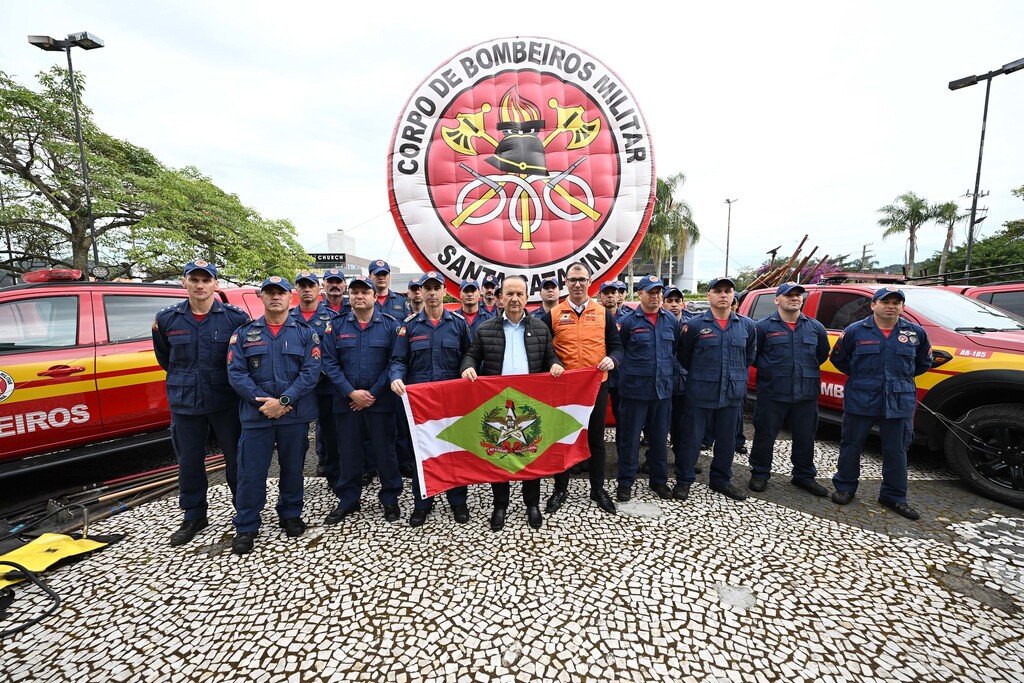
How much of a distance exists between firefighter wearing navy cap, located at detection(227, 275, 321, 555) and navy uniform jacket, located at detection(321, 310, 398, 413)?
176 millimetres

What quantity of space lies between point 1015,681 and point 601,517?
1.97 metres

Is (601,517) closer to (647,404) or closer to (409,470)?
(647,404)

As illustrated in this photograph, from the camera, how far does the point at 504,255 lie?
3990mm

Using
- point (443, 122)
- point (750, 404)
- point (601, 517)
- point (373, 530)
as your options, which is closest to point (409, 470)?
point (373, 530)

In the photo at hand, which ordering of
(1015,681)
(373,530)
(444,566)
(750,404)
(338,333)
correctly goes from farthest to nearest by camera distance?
(750,404), (338,333), (373,530), (444,566), (1015,681)

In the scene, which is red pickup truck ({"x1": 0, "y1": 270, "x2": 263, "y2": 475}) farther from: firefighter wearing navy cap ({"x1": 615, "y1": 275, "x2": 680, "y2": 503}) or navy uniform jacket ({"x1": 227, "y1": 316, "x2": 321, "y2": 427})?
firefighter wearing navy cap ({"x1": 615, "y1": 275, "x2": 680, "y2": 503})

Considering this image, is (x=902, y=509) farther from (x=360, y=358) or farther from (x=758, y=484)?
(x=360, y=358)

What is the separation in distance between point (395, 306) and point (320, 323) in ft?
3.63

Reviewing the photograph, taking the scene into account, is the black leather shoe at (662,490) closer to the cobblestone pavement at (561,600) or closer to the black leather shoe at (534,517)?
the cobblestone pavement at (561,600)

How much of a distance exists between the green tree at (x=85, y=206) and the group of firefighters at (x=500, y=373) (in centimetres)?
1462

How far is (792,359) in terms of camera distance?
3305 millimetres

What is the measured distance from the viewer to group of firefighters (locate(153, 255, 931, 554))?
9.10ft

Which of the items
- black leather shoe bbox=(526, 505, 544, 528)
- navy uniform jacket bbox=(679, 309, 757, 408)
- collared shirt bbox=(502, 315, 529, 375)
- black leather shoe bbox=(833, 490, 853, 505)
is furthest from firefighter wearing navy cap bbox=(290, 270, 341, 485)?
black leather shoe bbox=(833, 490, 853, 505)

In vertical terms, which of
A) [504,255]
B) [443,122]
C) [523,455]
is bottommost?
[523,455]
